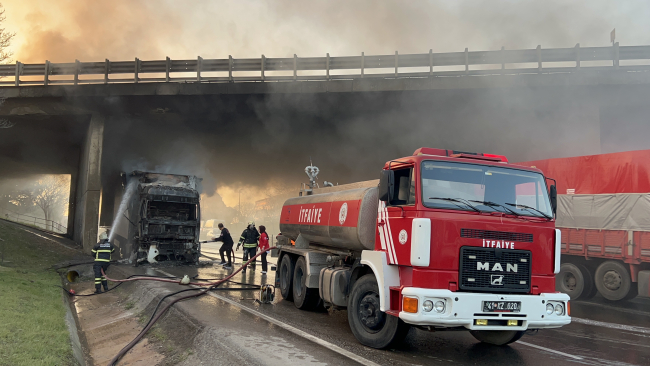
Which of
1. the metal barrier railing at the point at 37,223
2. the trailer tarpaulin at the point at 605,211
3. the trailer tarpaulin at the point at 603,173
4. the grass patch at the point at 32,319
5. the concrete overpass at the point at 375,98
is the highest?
the concrete overpass at the point at 375,98

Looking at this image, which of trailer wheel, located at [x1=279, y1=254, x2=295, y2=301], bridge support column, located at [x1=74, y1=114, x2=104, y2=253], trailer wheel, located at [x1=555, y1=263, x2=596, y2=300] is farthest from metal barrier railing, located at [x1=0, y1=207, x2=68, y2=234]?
trailer wheel, located at [x1=555, y1=263, x2=596, y2=300]

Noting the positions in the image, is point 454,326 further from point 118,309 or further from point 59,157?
point 59,157

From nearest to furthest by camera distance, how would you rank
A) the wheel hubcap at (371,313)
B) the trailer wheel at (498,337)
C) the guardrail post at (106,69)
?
the wheel hubcap at (371,313)
the trailer wheel at (498,337)
the guardrail post at (106,69)

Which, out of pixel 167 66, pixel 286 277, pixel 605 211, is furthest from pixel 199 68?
pixel 605 211

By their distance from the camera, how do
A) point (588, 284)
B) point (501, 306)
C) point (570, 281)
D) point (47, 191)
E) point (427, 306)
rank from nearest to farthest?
point (427, 306), point (501, 306), point (588, 284), point (570, 281), point (47, 191)

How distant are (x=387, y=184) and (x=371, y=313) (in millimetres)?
1693

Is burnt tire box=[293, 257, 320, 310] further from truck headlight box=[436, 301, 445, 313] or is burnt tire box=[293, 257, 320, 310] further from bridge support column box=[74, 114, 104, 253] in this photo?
bridge support column box=[74, 114, 104, 253]

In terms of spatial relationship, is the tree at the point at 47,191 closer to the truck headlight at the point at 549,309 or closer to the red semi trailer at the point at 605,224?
the red semi trailer at the point at 605,224

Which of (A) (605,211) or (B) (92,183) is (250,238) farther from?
(A) (605,211)

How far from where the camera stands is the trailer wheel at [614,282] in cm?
1009

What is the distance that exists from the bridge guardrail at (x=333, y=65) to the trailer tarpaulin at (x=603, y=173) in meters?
6.11

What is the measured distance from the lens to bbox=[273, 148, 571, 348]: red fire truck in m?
5.24

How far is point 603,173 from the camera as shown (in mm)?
11062

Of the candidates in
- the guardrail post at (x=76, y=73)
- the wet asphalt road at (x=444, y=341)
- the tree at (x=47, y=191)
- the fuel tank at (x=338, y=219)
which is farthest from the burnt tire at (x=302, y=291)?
the tree at (x=47, y=191)
